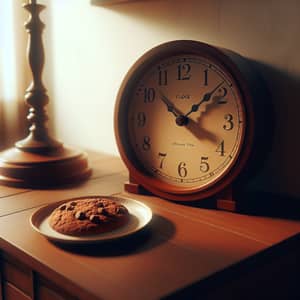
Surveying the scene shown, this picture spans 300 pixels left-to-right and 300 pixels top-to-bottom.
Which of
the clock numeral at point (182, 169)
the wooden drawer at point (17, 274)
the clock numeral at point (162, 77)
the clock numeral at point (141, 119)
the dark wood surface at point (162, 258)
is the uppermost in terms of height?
the clock numeral at point (162, 77)

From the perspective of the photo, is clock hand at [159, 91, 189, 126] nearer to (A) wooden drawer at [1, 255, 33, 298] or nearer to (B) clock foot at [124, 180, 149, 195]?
(B) clock foot at [124, 180, 149, 195]

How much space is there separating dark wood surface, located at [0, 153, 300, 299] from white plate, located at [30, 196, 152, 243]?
0.05 ft

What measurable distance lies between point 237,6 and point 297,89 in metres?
0.22

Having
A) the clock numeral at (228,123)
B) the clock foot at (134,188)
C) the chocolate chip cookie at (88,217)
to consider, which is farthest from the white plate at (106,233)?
the clock numeral at (228,123)

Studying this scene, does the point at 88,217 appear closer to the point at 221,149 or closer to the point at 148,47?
the point at 221,149

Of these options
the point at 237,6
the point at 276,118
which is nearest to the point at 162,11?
the point at 237,6

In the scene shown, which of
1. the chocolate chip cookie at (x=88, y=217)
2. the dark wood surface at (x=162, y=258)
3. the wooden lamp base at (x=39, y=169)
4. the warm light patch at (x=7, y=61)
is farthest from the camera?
the warm light patch at (x=7, y=61)

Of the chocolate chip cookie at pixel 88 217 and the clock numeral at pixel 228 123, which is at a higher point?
the clock numeral at pixel 228 123

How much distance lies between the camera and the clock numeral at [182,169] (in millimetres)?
898

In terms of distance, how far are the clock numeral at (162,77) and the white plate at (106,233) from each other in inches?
10.2

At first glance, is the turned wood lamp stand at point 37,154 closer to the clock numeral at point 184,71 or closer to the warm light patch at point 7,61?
the clock numeral at point 184,71

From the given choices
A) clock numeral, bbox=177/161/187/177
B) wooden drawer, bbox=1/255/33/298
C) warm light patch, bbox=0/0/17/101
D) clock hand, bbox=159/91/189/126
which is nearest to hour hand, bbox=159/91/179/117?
clock hand, bbox=159/91/189/126

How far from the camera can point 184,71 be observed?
895 mm

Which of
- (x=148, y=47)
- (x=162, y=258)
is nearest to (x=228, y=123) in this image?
(x=162, y=258)
